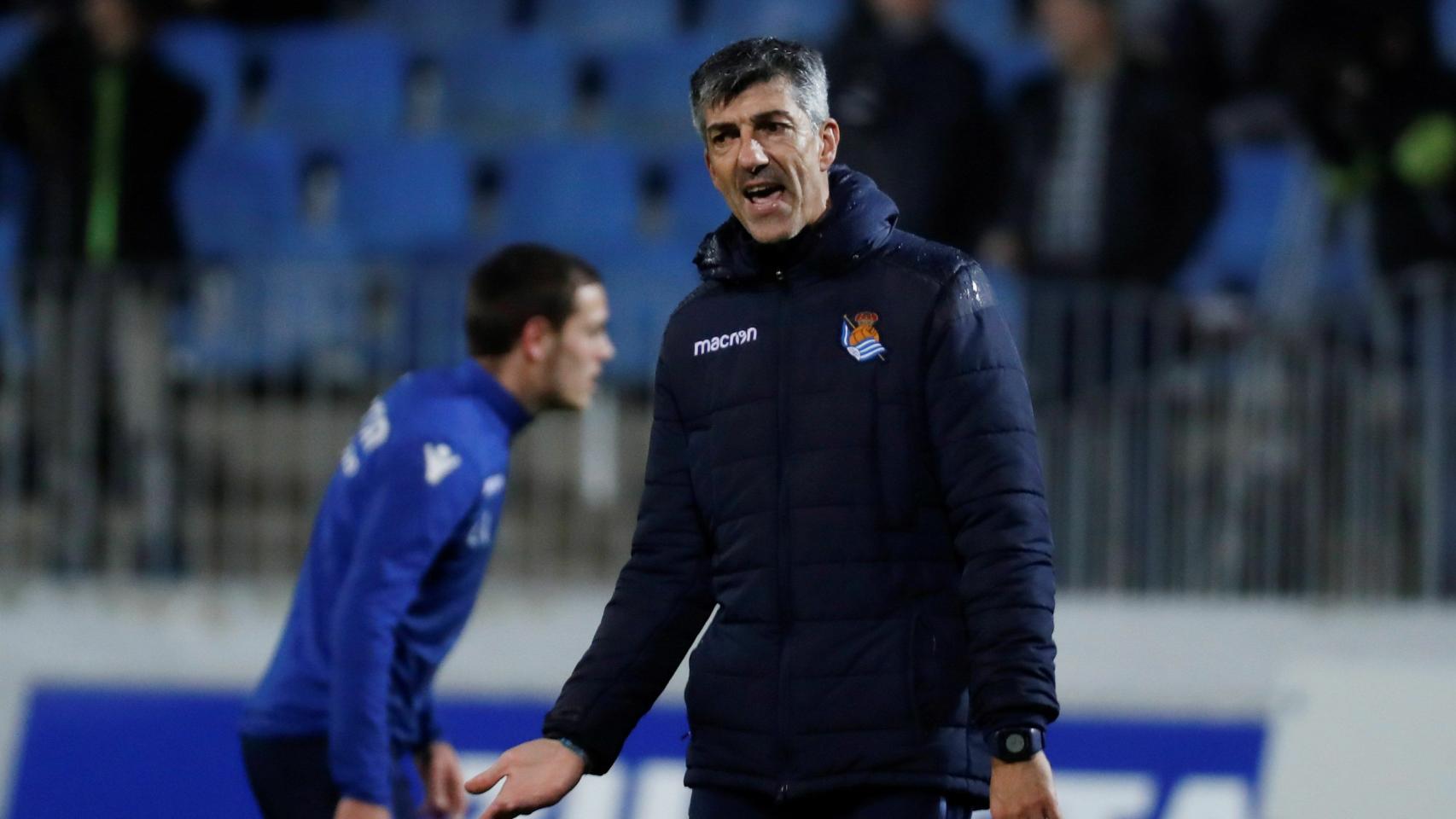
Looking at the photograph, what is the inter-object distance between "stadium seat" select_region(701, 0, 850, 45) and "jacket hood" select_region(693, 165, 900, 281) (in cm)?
630

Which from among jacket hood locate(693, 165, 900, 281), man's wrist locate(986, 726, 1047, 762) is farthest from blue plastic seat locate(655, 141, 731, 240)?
man's wrist locate(986, 726, 1047, 762)

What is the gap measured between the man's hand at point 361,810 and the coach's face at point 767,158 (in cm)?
159

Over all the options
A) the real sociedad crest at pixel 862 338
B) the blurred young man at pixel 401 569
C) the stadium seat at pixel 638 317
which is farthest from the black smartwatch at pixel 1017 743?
the stadium seat at pixel 638 317

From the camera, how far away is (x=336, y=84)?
10.0 meters

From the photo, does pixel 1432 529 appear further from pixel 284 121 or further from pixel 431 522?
pixel 284 121

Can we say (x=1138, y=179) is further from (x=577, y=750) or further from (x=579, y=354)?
(x=577, y=750)

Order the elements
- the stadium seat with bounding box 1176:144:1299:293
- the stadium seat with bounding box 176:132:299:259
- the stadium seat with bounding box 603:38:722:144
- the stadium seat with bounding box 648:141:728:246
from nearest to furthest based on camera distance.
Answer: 1. the stadium seat with bounding box 1176:144:1299:293
2. the stadium seat with bounding box 176:132:299:259
3. the stadium seat with bounding box 648:141:728:246
4. the stadium seat with bounding box 603:38:722:144

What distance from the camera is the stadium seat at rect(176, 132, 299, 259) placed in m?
9.20

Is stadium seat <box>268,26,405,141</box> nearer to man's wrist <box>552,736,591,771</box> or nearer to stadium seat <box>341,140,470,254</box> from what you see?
stadium seat <box>341,140,470,254</box>

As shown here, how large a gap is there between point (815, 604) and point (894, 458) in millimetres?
256

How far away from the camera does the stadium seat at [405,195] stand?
9539 millimetres

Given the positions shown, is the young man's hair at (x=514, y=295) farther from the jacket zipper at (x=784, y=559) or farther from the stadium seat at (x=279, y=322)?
the stadium seat at (x=279, y=322)

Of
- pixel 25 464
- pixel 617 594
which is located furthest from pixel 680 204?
pixel 617 594

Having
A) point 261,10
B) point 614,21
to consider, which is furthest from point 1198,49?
point 261,10
